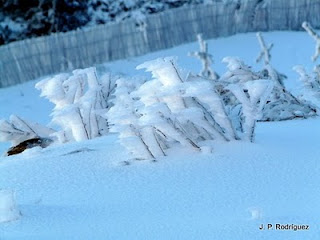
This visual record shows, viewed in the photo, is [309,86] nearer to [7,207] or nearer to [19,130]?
[19,130]

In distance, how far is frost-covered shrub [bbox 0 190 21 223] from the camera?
1.54 meters

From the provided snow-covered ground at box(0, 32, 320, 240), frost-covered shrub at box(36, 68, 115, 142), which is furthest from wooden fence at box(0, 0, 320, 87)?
snow-covered ground at box(0, 32, 320, 240)

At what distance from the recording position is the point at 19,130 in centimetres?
322

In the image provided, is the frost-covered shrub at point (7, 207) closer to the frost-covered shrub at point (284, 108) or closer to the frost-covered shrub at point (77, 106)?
the frost-covered shrub at point (77, 106)

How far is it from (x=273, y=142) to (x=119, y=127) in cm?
58

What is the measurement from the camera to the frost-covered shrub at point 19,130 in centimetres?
318

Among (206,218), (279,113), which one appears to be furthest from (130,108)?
(279,113)

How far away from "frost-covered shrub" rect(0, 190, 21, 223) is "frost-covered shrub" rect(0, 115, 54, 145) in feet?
5.35

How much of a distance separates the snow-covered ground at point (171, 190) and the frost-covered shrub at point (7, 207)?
2 centimetres

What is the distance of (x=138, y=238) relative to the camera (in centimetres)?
141
